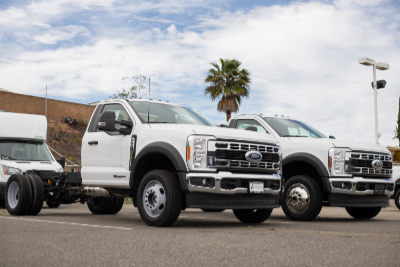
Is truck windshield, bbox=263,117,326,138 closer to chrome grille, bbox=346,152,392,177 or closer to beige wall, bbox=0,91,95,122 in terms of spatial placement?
chrome grille, bbox=346,152,392,177

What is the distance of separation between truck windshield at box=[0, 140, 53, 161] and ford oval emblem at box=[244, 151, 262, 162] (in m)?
→ 8.65

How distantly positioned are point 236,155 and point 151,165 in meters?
1.65

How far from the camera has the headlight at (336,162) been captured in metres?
10.2

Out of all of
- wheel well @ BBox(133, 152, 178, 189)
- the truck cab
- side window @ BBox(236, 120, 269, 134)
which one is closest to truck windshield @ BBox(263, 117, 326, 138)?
side window @ BBox(236, 120, 269, 134)

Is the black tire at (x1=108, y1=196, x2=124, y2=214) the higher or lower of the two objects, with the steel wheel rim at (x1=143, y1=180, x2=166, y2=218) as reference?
lower

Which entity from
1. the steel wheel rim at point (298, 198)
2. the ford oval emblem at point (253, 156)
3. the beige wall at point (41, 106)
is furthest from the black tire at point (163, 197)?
the beige wall at point (41, 106)

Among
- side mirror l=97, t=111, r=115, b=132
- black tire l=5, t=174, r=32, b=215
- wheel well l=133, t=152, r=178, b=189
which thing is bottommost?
black tire l=5, t=174, r=32, b=215

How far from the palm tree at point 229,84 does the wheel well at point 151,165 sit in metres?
28.3

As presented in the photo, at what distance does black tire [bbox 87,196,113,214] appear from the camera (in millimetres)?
12059

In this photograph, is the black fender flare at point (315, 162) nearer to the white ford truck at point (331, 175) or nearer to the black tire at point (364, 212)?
the white ford truck at point (331, 175)

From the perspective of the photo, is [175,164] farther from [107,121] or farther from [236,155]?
[107,121]

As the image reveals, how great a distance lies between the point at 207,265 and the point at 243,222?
5134 mm

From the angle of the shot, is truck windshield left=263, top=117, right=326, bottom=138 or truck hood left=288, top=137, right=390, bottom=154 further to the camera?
truck windshield left=263, top=117, right=326, bottom=138

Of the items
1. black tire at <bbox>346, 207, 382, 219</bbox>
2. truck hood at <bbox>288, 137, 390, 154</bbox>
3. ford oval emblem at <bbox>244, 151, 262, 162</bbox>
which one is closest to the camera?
ford oval emblem at <bbox>244, 151, 262, 162</bbox>
